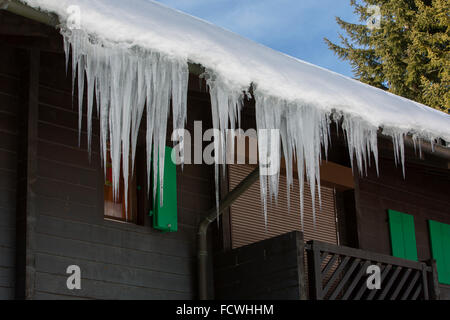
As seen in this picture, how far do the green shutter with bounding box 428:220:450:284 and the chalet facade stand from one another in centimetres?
146

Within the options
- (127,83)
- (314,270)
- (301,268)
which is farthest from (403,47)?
(127,83)

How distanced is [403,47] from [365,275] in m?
9.88

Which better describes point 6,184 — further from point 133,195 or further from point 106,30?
point 106,30

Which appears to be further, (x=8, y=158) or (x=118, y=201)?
(x=118, y=201)

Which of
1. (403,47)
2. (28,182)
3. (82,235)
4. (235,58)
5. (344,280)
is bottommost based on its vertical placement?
(344,280)

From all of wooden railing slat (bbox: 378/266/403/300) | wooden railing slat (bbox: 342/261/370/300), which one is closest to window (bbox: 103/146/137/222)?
wooden railing slat (bbox: 342/261/370/300)

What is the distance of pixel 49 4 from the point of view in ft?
14.3

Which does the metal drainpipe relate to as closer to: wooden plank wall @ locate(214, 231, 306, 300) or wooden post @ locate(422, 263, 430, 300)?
wooden plank wall @ locate(214, 231, 306, 300)

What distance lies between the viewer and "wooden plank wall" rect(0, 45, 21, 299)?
6.34 metres

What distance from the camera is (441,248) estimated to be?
1047cm

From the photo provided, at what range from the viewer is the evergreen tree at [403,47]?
15664 mm

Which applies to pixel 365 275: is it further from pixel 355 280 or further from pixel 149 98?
pixel 149 98

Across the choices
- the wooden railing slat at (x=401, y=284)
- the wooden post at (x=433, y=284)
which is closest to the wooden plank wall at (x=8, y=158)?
the wooden railing slat at (x=401, y=284)

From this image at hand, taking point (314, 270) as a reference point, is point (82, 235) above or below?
above
